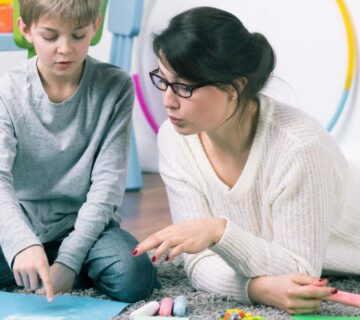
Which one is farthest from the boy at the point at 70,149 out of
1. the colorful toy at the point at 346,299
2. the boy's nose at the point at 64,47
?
the colorful toy at the point at 346,299

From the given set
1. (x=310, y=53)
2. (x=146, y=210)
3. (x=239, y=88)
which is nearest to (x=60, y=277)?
(x=239, y=88)

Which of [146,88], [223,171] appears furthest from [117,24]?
[223,171]

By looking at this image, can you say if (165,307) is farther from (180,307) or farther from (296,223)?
(296,223)

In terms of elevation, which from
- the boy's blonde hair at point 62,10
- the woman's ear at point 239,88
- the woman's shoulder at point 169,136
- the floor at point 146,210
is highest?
the boy's blonde hair at point 62,10

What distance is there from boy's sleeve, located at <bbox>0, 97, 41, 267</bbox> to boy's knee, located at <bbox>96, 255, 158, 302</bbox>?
158mm

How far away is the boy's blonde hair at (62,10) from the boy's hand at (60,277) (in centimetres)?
42

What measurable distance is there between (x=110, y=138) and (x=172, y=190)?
0.51ft

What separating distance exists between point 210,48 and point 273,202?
281 mm

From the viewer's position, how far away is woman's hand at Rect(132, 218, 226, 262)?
4.00 ft

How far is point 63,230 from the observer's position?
5.17 feet

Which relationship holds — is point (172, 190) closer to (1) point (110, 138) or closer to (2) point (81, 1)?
(1) point (110, 138)

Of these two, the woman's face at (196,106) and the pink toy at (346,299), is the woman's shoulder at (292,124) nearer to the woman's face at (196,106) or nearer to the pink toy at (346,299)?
the woman's face at (196,106)

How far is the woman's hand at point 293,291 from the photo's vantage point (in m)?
1.29

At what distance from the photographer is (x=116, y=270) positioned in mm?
1471
